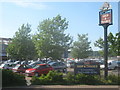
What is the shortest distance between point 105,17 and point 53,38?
15.7 m

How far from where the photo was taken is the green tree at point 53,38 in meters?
28.3

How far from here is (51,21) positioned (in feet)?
94.5

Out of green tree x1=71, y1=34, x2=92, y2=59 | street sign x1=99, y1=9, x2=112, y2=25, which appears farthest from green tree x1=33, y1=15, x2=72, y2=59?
green tree x1=71, y1=34, x2=92, y2=59

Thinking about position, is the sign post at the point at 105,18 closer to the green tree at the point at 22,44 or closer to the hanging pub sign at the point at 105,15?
the hanging pub sign at the point at 105,15

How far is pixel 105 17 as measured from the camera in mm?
13383

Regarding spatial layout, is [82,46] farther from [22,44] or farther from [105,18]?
[105,18]

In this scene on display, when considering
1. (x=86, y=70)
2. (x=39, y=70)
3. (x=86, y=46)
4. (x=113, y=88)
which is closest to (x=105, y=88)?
(x=113, y=88)

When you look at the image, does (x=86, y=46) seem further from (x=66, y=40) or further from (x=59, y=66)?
(x=59, y=66)

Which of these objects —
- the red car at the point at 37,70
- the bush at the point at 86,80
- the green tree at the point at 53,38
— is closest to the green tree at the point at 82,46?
the green tree at the point at 53,38

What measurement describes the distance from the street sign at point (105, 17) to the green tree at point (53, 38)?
49.2 ft

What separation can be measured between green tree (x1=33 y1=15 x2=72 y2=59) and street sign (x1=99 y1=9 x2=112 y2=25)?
15.0 metres

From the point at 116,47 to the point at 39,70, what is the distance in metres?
8.84

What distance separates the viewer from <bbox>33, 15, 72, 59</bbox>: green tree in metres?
28.3

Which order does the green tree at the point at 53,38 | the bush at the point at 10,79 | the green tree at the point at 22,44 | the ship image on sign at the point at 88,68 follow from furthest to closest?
the green tree at the point at 22,44 → the green tree at the point at 53,38 → the ship image on sign at the point at 88,68 → the bush at the point at 10,79
